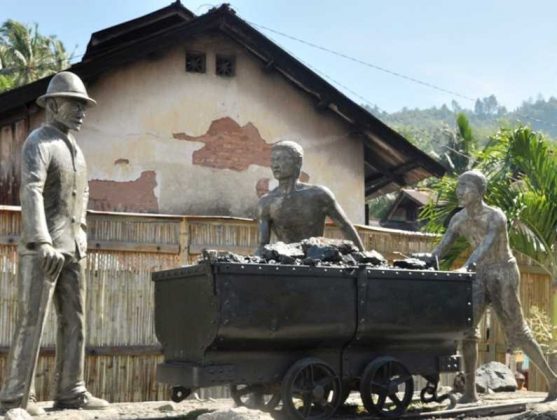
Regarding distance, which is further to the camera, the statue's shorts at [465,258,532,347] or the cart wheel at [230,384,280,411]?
the statue's shorts at [465,258,532,347]

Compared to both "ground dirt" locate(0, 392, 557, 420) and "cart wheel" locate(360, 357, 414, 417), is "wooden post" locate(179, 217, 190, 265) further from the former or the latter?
"cart wheel" locate(360, 357, 414, 417)

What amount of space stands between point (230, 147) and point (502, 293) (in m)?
6.57

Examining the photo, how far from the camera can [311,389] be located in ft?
23.3

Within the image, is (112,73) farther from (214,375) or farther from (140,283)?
(214,375)

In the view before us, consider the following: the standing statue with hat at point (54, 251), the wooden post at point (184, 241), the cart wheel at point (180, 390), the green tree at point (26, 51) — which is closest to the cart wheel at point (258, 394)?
the cart wheel at point (180, 390)

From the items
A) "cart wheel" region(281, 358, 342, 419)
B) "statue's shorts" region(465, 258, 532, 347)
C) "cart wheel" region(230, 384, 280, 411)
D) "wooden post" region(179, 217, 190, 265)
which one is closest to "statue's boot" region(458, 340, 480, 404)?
"statue's shorts" region(465, 258, 532, 347)

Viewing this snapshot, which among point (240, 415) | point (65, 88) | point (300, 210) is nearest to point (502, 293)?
point (300, 210)

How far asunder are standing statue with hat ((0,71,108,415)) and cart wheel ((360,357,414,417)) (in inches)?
81.9

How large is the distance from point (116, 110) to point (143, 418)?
22.7ft

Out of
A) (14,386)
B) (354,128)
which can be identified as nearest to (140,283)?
(14,386)

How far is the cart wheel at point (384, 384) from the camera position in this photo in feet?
24.2

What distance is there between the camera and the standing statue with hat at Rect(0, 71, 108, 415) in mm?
7098

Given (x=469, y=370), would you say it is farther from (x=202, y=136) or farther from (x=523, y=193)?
(x=202, y=136)

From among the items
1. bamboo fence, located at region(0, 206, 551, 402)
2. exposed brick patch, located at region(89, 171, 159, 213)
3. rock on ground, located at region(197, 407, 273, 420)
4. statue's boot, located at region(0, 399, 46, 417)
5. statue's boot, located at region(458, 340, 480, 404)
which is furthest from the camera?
exposed brick patch, located at region(89, 171, 159, 213)
